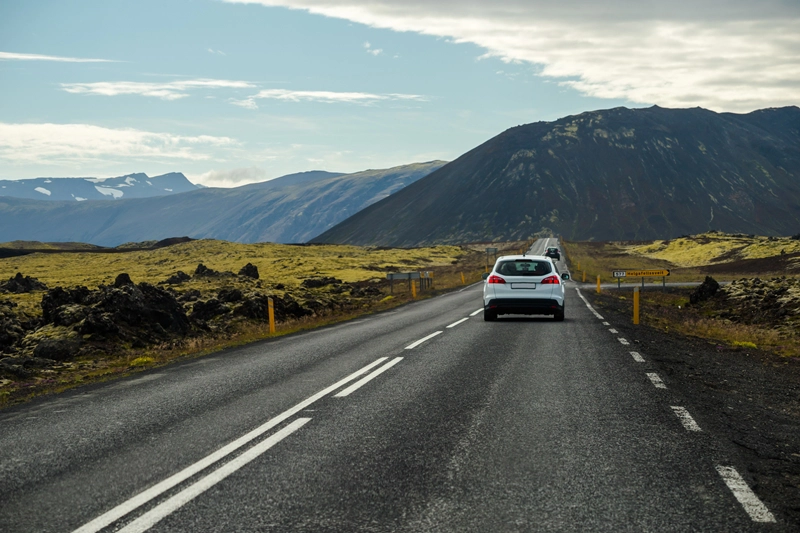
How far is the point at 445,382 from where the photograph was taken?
1035 cm

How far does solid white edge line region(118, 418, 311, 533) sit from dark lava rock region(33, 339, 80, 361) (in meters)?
12.2

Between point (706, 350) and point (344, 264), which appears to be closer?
point (706, 350)

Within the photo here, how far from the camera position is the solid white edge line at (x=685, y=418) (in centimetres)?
746

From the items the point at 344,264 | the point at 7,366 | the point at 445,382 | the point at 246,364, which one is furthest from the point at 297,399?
the point at 344,264

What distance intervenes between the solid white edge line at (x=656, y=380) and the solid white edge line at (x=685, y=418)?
55.1 inches

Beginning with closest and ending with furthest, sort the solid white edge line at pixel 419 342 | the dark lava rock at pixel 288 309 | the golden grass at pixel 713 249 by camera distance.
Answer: the solid white edge line at pixel 419 342 → the dark lava rock at pixel 288 309 → the golden grass at pixel 713 249

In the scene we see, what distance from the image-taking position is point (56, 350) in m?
17.7

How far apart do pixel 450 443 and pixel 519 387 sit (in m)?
3.31

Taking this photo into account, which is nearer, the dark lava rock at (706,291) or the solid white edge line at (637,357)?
the solid white edge line at (637,357)

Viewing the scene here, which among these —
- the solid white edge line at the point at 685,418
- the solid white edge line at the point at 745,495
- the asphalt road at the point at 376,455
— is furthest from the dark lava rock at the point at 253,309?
the solid white edge line at the point at 745,495

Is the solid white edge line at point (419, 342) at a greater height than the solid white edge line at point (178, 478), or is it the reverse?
the solid white edge line at point (178, 478)

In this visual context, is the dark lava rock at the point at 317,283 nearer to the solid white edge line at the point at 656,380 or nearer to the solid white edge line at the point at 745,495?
the solid white edge line at the point at 656,380

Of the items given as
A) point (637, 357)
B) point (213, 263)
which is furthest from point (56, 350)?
Result: point (213, 263)

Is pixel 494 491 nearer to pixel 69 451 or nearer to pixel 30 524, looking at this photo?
pixel 30 524
